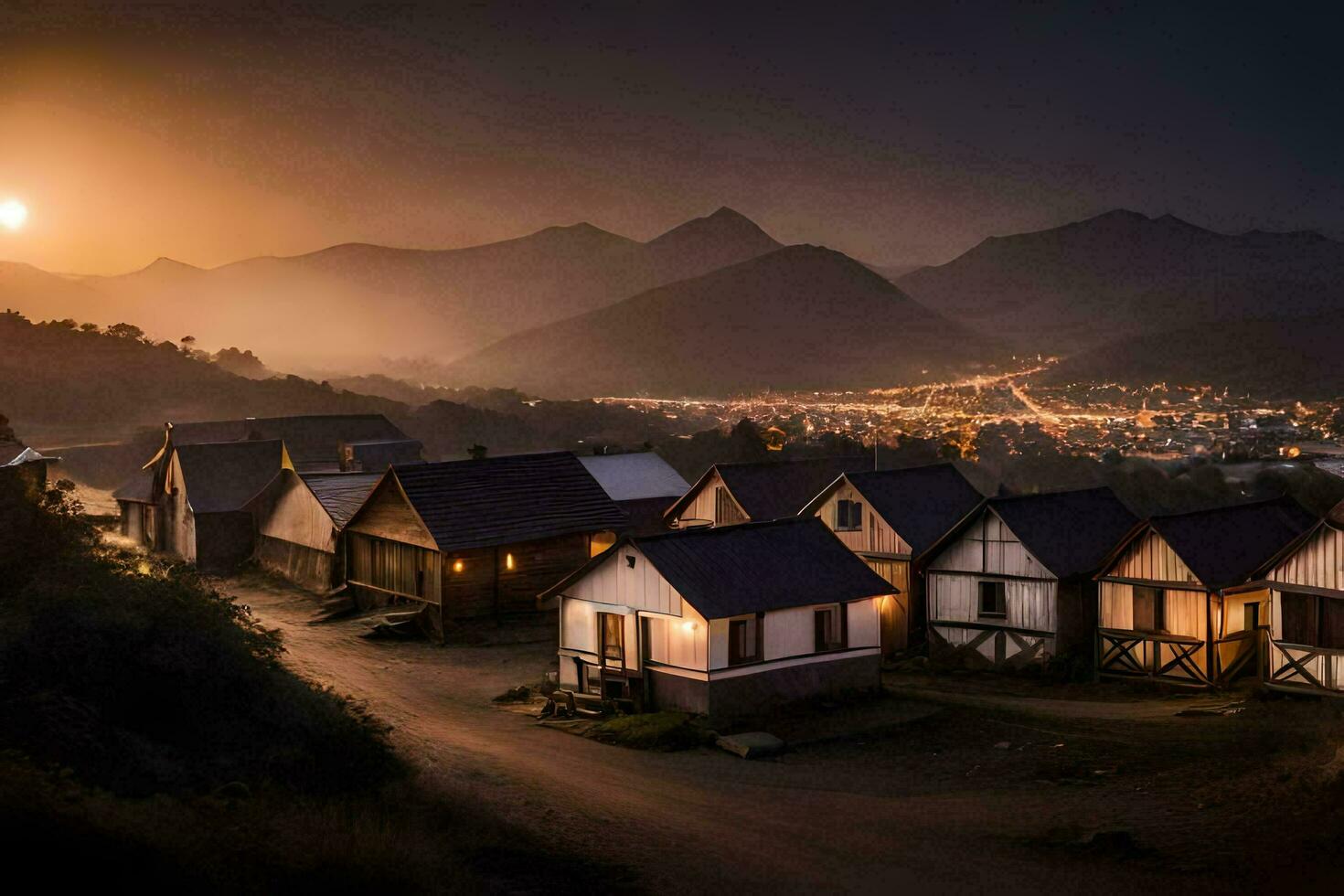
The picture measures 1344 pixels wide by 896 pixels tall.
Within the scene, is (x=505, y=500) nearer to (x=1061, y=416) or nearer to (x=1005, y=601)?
(x=1005, y=601)

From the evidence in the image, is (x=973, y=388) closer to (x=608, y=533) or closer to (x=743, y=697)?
(x=608, y=533)

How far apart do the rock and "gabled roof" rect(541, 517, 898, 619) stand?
9.76 feet

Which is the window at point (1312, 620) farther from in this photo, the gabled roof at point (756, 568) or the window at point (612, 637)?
the window at point (612, 637)

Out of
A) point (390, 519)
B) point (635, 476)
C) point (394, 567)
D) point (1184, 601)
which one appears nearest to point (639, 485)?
point (635, 476)

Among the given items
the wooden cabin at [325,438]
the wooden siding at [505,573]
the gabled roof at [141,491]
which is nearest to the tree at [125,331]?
the wooden cabin at [325,438]

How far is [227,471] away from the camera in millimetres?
61469

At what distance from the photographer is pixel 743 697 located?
108ft

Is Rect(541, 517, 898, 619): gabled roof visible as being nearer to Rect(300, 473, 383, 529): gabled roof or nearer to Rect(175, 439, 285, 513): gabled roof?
Rect(300, 473, 383, 529): gabled roof

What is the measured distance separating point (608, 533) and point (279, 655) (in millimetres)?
15122

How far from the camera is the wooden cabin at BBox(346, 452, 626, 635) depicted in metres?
45.9

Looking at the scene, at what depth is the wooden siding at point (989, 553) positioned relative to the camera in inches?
1593

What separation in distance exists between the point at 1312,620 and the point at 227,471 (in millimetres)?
45789

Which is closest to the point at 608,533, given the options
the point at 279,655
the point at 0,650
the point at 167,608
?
the point at 279,655

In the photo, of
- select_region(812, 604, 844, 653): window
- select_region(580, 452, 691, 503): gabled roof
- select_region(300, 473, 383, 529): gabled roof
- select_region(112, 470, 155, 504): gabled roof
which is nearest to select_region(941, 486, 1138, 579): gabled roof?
select_region(812, 604, 844, 653): window
